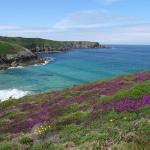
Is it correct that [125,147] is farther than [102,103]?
No

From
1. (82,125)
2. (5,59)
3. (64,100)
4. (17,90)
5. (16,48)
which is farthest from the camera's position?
(16,48)

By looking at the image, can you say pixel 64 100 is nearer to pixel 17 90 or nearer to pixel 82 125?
pixel 82 125

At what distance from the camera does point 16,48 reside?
520 feet

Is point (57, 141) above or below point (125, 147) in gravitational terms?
below

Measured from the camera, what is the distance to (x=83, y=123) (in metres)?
21.4

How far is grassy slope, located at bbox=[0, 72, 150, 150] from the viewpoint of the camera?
14.9 metres

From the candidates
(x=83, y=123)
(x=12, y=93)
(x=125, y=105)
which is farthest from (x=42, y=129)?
(x=12, y=93)

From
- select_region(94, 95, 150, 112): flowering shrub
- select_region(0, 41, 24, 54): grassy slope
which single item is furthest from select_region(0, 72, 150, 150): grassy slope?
select_region(0, 41, 24, 54): grassy slope

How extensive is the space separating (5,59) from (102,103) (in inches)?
4449

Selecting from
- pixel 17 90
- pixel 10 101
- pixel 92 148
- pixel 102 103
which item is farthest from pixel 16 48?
pixel 92 148

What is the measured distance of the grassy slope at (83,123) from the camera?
1486 cm

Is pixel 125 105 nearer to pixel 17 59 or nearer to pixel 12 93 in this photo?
pixel 12 93

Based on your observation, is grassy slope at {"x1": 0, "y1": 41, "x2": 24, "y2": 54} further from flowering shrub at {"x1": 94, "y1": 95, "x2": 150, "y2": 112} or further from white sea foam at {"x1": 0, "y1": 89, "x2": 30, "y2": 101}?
flowering shrub at {"x1": 94, "y1": 95, "x2": 150, "y2": 112}

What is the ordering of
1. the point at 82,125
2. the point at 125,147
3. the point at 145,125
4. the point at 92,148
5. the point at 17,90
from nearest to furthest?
the point at 125,147 < the point at 92,148 < the point at 145,125 < the point at 82,125 < the point at 17,90
